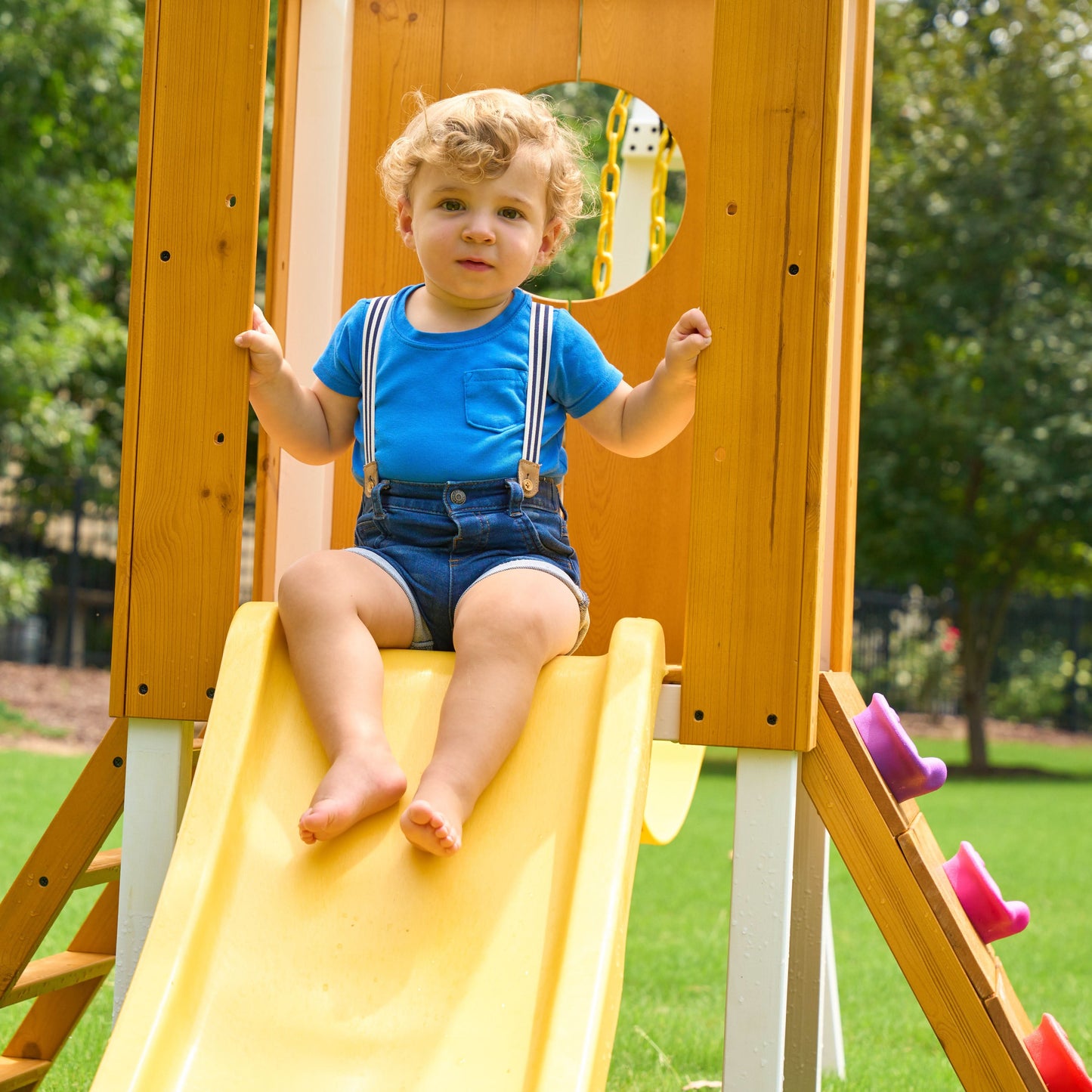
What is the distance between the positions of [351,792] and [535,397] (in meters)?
0.83

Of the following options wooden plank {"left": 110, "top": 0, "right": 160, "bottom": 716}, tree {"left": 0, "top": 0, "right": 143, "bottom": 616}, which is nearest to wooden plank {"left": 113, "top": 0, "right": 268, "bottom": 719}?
→ wooden plank {"left": 110, "top": 0, "right": 160, "bottom": 716}

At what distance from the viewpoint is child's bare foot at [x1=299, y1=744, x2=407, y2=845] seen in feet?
5.84

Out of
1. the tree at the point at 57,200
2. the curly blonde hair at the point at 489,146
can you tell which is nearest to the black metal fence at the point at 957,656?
the tree at the point at 57,200

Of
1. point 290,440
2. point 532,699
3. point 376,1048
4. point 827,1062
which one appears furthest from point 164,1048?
point 827,1062

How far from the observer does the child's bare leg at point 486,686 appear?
1794mm

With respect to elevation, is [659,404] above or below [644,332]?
below

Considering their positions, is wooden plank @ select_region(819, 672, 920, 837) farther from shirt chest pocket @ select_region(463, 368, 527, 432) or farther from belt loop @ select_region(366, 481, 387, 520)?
belt loop @ select_region(366, 481, 387, 520)

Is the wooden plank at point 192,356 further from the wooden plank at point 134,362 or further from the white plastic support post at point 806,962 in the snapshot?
the white plastic support post at point 806,962

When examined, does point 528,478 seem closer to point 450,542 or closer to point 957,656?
point 450,542

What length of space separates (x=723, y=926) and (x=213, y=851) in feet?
12.7

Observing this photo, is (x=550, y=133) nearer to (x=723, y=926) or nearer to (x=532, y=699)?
(x=532, y=699)

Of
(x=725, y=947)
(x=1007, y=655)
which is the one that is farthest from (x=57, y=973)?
(x=1007, y=655)

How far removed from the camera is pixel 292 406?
2.34m

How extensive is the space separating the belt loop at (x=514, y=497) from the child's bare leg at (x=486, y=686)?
15 cm
